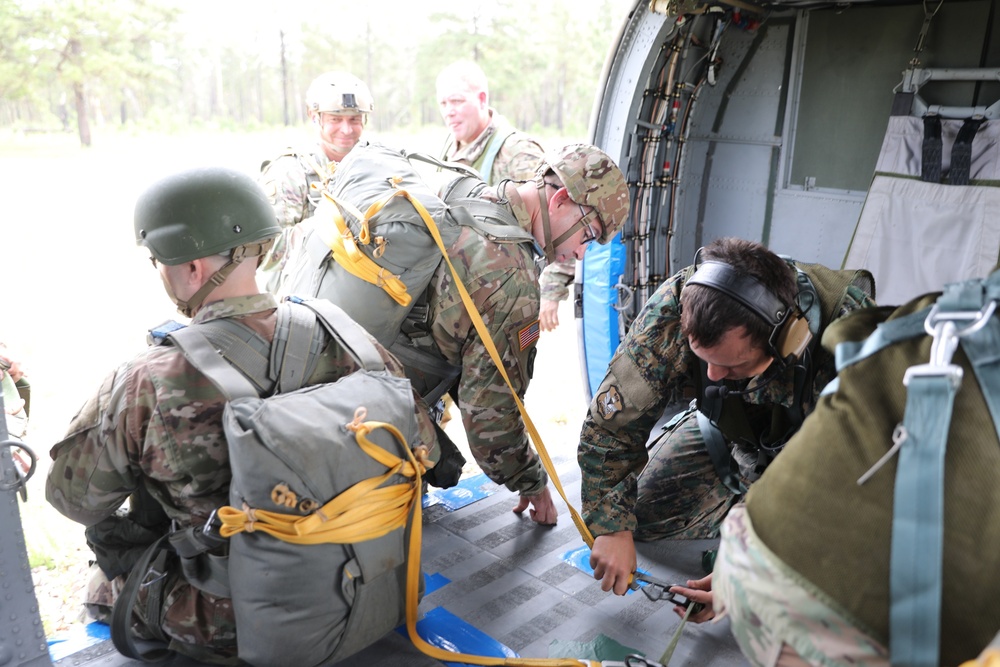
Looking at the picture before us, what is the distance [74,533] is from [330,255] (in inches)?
117

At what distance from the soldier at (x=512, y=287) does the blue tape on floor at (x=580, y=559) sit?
0.34 metres

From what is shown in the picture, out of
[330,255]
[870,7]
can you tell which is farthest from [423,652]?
[870,7]

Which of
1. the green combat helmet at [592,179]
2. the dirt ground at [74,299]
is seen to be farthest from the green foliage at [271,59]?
the green combat helmet at [592,179]

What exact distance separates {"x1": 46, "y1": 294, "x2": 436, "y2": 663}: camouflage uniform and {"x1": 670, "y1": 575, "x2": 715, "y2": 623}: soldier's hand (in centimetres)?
129

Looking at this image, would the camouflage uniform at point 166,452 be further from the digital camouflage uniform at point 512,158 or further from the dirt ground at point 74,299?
the digital camouflage uniform at point 512,158

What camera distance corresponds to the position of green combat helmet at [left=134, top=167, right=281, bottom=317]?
5.91 feet

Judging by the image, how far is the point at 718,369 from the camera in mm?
2262

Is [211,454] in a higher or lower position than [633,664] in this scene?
higher

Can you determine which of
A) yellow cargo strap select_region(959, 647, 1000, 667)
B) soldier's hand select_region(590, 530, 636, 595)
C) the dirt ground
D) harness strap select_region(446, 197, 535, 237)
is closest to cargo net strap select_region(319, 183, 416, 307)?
harness strap select_region(446, 197, 535, 237)

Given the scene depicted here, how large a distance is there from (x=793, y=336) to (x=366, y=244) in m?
1.32

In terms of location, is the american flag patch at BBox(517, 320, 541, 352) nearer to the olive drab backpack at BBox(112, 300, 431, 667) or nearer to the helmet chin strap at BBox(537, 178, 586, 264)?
the helmet chin strap at BBox(537, 178, 586, 264)

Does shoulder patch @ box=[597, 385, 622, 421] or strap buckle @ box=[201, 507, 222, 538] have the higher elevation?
shoulder patch @ box=[597, 385, 622, 421]

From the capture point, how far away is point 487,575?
2639 millimetres

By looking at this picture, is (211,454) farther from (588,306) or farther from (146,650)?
(588,306)
